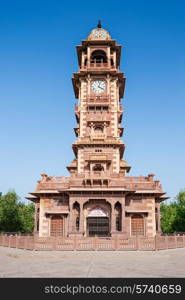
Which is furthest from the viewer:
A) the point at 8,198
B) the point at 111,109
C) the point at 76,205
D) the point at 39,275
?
the point at 8,198

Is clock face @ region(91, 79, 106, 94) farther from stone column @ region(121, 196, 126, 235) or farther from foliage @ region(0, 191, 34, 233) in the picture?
foliage @ region(0, 191, 34, 233)

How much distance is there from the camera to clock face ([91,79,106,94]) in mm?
38969

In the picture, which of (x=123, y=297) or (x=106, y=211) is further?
(x=106, y=211)

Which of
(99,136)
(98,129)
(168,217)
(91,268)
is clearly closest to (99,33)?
(98,129)

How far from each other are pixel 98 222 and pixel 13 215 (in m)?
32.6

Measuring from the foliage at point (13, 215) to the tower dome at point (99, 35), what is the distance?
36383 mm

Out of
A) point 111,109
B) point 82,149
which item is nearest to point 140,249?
point 82,149

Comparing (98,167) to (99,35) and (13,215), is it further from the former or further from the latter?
(13,215)

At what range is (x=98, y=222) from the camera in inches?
1246

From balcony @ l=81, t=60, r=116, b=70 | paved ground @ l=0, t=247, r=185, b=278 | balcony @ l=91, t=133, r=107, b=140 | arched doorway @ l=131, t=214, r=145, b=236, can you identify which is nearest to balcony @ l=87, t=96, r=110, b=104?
balcony @ l=81, t=60, r=116, b=70

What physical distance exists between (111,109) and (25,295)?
32196 mm

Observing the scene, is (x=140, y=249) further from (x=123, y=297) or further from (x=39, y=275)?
(x=123, y=297)

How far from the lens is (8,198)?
6134 cm

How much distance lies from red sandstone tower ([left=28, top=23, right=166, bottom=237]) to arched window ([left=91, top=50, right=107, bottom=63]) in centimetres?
343
